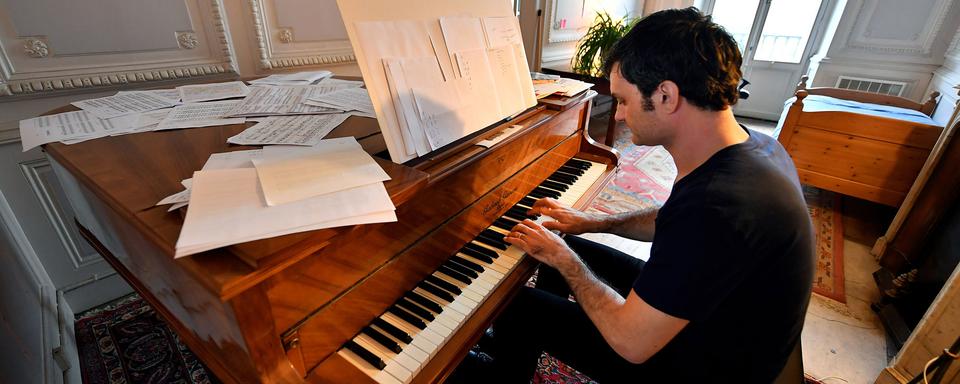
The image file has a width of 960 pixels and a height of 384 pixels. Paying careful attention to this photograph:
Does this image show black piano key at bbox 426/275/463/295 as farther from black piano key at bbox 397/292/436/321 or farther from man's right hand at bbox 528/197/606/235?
man's right hand at bbox 528/197/606/235

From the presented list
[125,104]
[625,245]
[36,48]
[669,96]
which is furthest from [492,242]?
[36,48]

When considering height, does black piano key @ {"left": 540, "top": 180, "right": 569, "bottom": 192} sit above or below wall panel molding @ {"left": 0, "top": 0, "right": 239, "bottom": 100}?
below

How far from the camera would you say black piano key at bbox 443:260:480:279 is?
1.05 meters

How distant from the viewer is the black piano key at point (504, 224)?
1280 mm

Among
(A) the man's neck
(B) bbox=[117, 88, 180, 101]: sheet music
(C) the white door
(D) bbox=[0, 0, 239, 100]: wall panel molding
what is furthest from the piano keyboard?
(C) the white door

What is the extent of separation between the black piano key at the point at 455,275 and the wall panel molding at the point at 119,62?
A: 5.69 feet

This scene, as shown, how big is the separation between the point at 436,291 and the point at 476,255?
187mm

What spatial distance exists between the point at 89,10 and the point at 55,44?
0.18m

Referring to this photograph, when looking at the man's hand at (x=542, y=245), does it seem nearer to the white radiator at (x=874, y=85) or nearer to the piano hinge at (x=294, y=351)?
the piano hinge at (x=294, y=351)

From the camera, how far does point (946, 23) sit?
3.71 m

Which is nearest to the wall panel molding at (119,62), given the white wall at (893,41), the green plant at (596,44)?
the green plant at (596,44)

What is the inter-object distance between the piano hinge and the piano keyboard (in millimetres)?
83

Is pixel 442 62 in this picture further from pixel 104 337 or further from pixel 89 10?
pixel 104 337

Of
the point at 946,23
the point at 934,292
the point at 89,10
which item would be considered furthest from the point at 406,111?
the point at 946,23
